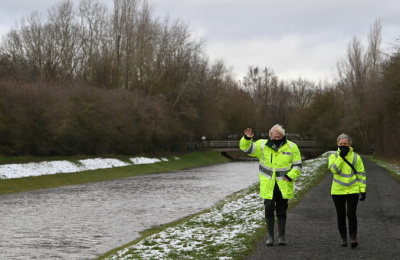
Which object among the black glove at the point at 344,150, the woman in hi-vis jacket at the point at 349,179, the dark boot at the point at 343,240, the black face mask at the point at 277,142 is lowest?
the dark boot at the point at 343,240

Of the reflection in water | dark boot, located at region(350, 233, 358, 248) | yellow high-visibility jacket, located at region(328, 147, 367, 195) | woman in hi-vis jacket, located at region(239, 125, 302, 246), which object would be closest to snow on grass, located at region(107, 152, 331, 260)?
woman in hi-vis jacket, located at region(239, 125, 302, 246)

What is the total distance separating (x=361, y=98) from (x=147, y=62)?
29818mm

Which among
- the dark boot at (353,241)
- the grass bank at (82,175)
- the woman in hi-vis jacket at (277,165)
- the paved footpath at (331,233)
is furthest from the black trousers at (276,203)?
the grass bank at (82,175)

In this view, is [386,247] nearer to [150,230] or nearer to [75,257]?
[75,257]

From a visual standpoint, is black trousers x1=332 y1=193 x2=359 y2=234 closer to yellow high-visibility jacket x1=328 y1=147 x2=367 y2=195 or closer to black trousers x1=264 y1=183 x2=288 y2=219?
yellow high-visibility jacket x1=328 y1=147 x2=367 y2=195

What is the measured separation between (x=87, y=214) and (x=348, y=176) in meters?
12.5

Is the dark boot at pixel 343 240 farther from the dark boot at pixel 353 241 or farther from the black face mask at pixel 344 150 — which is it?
the black face mask at pixel 344 150

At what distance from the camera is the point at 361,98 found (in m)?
82.9

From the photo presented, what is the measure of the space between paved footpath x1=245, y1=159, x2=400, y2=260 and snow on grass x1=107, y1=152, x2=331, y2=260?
75cm

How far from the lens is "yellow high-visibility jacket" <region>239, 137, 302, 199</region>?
10.8 m

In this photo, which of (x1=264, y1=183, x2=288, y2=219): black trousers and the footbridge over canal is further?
the footbridge over canal

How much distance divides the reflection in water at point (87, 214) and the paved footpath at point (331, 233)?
167 inches

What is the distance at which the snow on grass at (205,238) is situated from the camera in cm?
1112

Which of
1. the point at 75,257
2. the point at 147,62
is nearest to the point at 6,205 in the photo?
the point at 75,257
